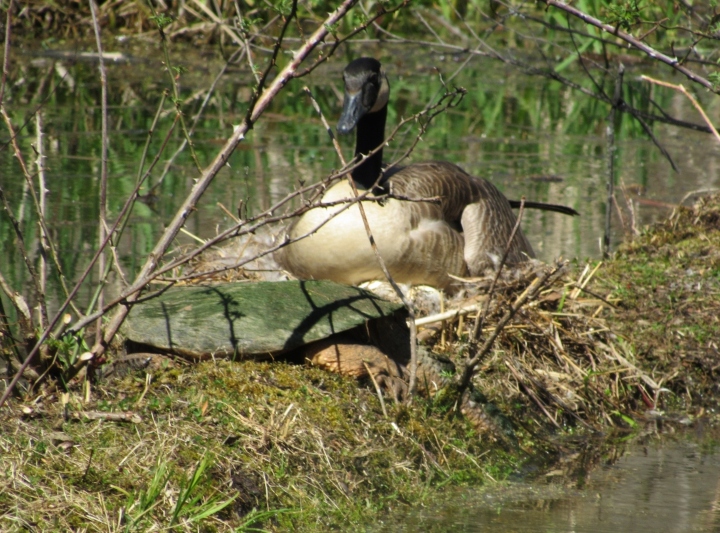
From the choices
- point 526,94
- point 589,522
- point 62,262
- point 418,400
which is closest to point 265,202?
point 62,262

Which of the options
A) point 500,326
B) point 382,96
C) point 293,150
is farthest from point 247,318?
point 293,150

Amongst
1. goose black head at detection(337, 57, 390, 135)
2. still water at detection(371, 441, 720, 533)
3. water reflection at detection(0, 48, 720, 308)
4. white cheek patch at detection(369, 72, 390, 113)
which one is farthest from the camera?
water reflection at detection(0, 48, 720, 308)

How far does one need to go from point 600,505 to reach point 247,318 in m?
1.80

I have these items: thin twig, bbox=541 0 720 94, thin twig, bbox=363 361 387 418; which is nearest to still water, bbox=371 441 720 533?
thin twig, bbox=363 361 387 418

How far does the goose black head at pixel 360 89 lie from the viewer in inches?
219

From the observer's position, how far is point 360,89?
567 cm

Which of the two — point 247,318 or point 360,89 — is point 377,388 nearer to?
point 247,318

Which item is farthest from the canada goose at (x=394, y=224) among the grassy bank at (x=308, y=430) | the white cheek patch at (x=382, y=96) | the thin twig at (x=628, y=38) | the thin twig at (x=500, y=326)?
the thin twig at (x=628, y=38)

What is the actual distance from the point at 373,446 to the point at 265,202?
4709 millimetres

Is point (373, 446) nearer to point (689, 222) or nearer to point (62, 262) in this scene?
point (62, 262)

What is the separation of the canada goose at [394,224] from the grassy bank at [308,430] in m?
0.60

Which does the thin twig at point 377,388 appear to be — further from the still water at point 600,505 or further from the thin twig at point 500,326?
the still water at point 600,505

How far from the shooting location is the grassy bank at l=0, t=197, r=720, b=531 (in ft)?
11.5

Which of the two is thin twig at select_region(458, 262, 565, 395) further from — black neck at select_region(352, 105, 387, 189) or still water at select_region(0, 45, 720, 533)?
black neck at select_region(352, 105, 387, 189)
